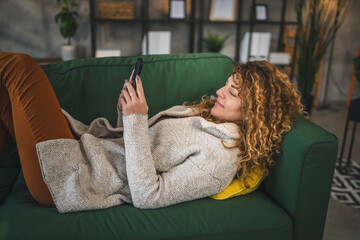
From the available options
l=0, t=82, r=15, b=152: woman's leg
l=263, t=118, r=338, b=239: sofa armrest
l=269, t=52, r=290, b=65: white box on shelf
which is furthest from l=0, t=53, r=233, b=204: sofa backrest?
l=269, t=52, r=290, b=65: white box on shelf

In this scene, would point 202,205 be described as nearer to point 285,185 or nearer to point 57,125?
point 285,185

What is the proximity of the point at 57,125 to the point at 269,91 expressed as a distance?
2.63 ft

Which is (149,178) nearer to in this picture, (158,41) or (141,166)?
(141,166)

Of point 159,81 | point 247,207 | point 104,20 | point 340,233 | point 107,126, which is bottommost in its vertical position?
point 340,233

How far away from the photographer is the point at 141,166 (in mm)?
1107

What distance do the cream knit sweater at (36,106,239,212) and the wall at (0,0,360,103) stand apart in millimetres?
2624

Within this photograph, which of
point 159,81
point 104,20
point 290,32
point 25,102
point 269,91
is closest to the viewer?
point 25,102

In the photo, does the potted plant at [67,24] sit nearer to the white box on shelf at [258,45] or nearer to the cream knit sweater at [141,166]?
the white box on shelf at [258,45]

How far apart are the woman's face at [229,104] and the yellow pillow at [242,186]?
232mm

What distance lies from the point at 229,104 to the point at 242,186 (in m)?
0.32

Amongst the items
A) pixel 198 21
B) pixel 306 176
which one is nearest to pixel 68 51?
pixel 198 21

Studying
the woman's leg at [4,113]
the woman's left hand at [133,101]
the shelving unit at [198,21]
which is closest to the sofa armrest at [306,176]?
the woman's left hand at [133,101]

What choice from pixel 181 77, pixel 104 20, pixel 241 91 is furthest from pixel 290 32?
pixel 241 91

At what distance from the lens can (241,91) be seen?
128 cm
